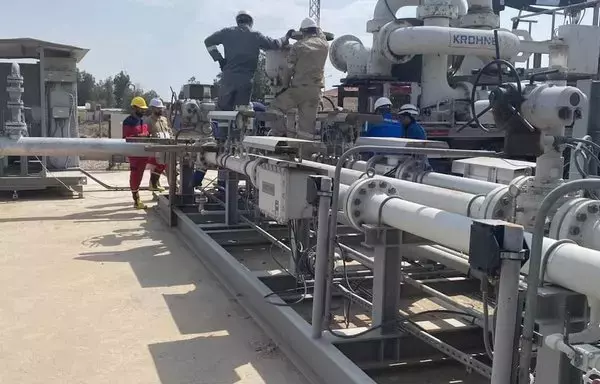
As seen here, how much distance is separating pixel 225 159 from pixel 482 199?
3.32 metres

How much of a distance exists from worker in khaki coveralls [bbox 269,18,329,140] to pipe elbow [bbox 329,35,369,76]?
5.75m

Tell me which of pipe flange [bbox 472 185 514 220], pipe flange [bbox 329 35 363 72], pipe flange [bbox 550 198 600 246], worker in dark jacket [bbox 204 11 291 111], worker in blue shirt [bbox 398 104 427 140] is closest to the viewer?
pipe flange [bbox 550 198 600 246]

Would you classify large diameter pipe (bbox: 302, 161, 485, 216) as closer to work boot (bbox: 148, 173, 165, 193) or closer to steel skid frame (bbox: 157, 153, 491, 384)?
steel skid frame (bbox: 157, 153, 491, 384)

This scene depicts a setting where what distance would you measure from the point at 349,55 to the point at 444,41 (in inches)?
109

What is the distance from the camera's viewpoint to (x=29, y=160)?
10516mm

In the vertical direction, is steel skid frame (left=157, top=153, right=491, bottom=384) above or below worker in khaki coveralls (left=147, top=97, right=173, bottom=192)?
below

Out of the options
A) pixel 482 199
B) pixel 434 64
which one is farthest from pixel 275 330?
pixel 434 64

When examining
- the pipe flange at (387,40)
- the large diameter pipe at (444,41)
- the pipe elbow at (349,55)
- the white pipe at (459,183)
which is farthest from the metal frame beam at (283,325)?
the pipe elbow at (349,55)

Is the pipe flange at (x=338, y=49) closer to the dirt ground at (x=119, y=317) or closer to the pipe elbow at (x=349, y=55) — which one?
the pipe elbow at (x=349, y=55)

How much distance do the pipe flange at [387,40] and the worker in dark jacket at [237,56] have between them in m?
3.97

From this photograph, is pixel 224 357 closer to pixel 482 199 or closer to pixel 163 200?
pixel 482 199

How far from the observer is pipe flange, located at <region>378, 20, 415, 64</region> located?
1174 cm

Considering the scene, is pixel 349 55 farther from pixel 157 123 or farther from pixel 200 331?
pixel 200 331

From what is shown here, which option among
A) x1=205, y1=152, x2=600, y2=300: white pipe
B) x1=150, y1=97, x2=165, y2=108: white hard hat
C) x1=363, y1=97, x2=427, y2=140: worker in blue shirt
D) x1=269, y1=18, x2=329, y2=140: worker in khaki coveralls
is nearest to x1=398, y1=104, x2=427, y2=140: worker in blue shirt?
x1=363, y1=97, x2=427, y2=140: worker in blue shirt
